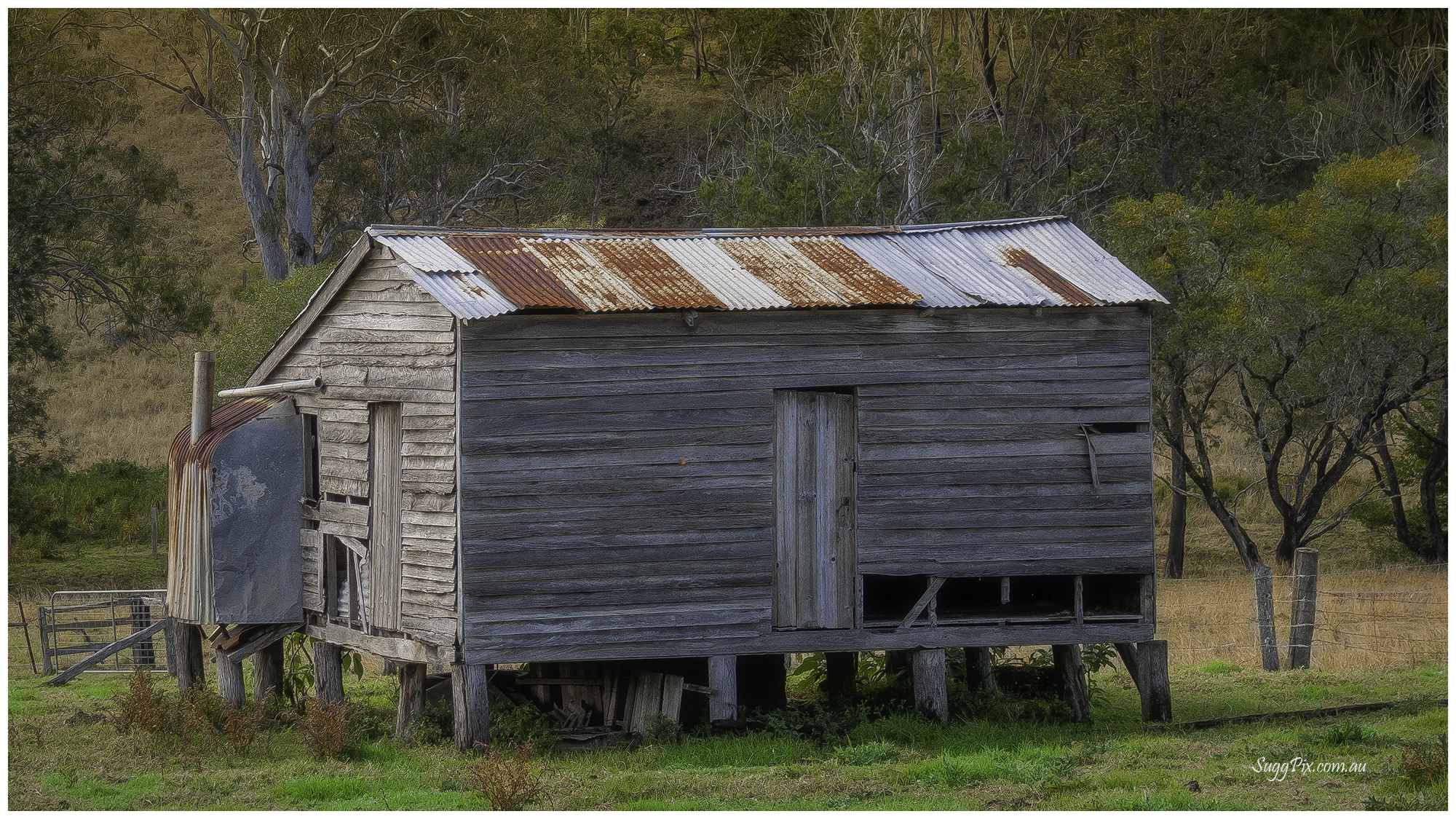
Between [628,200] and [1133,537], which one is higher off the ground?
[628,200]

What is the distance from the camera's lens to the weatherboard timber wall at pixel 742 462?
41.4 ft

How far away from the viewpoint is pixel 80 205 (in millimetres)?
29891

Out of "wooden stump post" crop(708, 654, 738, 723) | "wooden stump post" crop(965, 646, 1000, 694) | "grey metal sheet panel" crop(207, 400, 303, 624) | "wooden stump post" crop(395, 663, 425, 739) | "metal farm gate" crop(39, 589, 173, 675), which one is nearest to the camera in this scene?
"wooden stump post" crop(708, 654, 738, 723)

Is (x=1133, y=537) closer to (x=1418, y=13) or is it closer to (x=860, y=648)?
(x=860, y=648)

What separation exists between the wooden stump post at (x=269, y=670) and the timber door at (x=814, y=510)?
18.7 feet

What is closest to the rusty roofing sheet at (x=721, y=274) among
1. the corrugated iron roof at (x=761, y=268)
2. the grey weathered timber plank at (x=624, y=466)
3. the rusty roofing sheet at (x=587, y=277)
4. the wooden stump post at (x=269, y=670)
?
the corrugated iron roof at (x=761, y=268)

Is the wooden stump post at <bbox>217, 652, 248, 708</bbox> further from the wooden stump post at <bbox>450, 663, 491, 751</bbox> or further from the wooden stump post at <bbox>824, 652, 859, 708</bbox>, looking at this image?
the wooden stump post at <bbox>824, 652, 859, 708</bbox>

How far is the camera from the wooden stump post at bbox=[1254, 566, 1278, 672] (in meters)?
18.2

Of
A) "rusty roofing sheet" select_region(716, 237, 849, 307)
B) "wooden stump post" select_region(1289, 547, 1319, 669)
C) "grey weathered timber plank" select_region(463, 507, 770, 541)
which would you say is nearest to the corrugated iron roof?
"rusty roofing sheet" select_region(716, 237, 849, 307)

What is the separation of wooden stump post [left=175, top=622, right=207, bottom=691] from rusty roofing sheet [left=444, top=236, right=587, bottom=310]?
5149 millimetres

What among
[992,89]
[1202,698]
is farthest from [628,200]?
[1202,698]

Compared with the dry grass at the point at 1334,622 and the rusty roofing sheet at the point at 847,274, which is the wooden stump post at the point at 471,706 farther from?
the dry grass at the point at 1334,622

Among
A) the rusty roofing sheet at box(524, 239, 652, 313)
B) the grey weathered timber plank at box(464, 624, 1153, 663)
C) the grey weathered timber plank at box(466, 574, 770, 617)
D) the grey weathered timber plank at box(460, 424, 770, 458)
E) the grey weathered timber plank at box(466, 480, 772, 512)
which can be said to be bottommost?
the grey weathered timber plank at box(464, 624, 1153, 663)

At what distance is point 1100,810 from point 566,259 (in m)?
6.61
